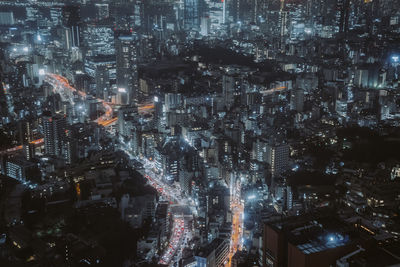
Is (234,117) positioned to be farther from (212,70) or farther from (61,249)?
(61,249)

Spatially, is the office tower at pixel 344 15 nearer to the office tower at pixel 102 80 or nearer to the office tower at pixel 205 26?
the office tower at pixel 205 26

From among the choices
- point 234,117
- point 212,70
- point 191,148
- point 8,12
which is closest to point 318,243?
point 191,148

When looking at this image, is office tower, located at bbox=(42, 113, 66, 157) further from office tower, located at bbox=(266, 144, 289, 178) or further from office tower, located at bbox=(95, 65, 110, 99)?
office tower, located at bbox=(95, 65, 110, 99)

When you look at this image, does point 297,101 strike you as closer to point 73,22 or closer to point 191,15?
point 73,22

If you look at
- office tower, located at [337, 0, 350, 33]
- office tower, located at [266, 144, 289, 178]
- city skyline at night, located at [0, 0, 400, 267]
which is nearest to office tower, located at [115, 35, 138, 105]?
city skyline at night, located at [0, 0, 400, 267]

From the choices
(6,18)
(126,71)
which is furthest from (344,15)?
(6,18)

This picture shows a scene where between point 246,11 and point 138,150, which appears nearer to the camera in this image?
point 138,150
